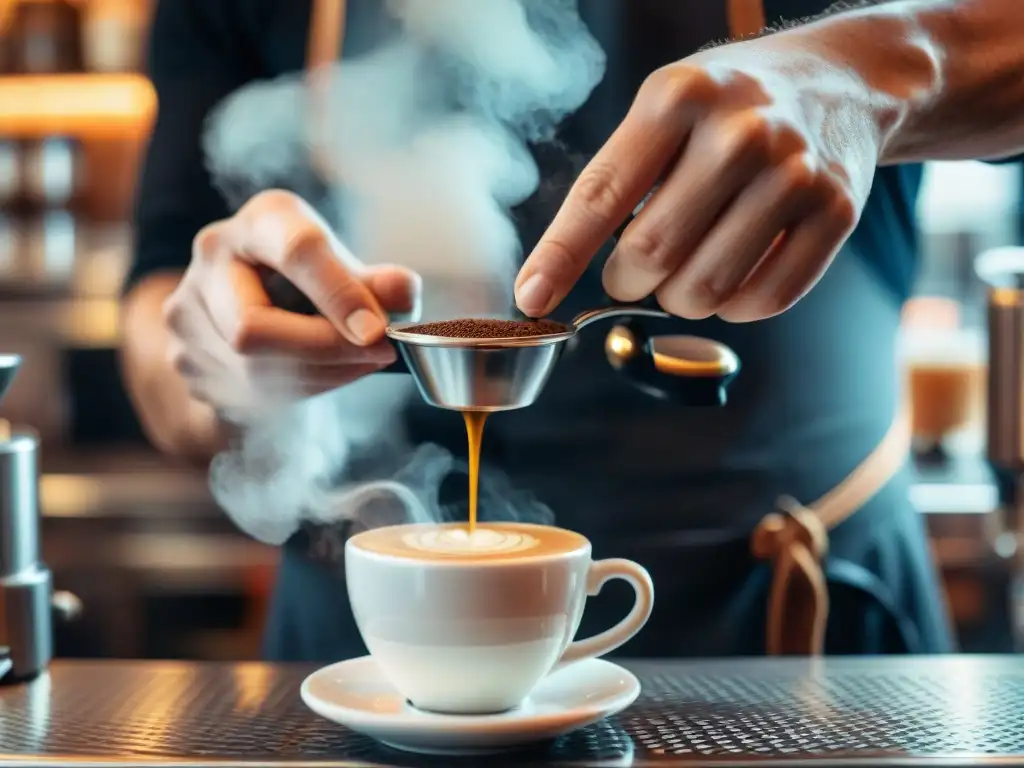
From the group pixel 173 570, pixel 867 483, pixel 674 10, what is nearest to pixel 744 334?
pixel 867 483

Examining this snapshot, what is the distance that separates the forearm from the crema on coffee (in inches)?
21.8

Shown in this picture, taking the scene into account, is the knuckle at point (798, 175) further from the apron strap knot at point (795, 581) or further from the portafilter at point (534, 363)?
the apron strap knot at point (795, 581)

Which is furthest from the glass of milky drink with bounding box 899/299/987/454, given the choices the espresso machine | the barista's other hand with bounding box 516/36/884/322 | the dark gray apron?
the espresso machine

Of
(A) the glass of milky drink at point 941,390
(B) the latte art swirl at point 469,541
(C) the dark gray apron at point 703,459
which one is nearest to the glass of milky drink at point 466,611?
(B) the latte art swirl at point 469,541

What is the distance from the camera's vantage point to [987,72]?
3.30 feet

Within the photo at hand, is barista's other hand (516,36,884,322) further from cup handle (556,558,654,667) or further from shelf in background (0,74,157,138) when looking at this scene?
shelf in background (0,74,157,138)

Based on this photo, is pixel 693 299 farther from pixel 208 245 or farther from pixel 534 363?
pixel 208 245

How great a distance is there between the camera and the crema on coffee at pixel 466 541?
0.84 meters

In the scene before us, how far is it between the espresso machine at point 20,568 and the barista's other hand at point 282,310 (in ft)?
0.63

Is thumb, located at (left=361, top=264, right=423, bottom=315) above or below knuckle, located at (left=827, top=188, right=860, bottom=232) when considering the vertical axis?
below

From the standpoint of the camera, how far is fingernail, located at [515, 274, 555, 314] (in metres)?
0.85

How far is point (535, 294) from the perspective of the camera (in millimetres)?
851

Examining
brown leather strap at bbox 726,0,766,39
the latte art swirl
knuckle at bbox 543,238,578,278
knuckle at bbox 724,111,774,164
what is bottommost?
the latte art swirl

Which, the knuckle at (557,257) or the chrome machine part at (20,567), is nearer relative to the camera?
the knuckle at (557,257)
